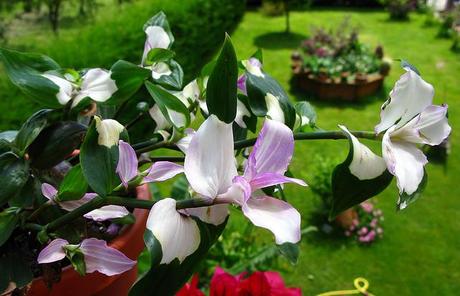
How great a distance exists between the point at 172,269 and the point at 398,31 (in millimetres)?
7300

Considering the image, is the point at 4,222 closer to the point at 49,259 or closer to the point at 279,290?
the point at 49,259

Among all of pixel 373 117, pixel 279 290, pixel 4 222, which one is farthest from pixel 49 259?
pixel 373 117

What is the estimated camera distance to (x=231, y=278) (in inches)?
27.9

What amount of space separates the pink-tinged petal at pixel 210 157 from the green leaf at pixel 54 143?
0.24 metres

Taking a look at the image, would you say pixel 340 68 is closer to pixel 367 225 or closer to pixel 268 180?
pixel 367 225

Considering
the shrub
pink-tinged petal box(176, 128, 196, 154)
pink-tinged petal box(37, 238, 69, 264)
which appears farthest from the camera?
the shrub

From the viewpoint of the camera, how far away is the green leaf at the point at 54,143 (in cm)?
61

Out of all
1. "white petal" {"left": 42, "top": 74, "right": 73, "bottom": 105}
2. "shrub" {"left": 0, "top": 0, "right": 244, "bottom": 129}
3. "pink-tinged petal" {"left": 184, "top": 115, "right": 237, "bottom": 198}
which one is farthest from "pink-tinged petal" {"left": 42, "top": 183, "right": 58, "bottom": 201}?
"shrub" {"left": 0, "top": 0, "right": 244, "bottom": 129}

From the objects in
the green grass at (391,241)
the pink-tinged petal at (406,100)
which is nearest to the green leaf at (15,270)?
the pink-tinged petal at (406,100)

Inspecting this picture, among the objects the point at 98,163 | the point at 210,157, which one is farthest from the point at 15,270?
the point at 210,157

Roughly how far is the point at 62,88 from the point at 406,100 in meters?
0.38

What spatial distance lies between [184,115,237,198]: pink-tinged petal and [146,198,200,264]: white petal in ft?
0.10

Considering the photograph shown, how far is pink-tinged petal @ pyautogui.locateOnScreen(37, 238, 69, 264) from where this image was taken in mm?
512

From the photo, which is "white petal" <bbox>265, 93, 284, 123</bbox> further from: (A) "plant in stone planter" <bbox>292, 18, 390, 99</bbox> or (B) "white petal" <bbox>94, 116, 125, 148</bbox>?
(A) "plant in stone planter" <bbox>292, 18, 390, 99</bbox>
